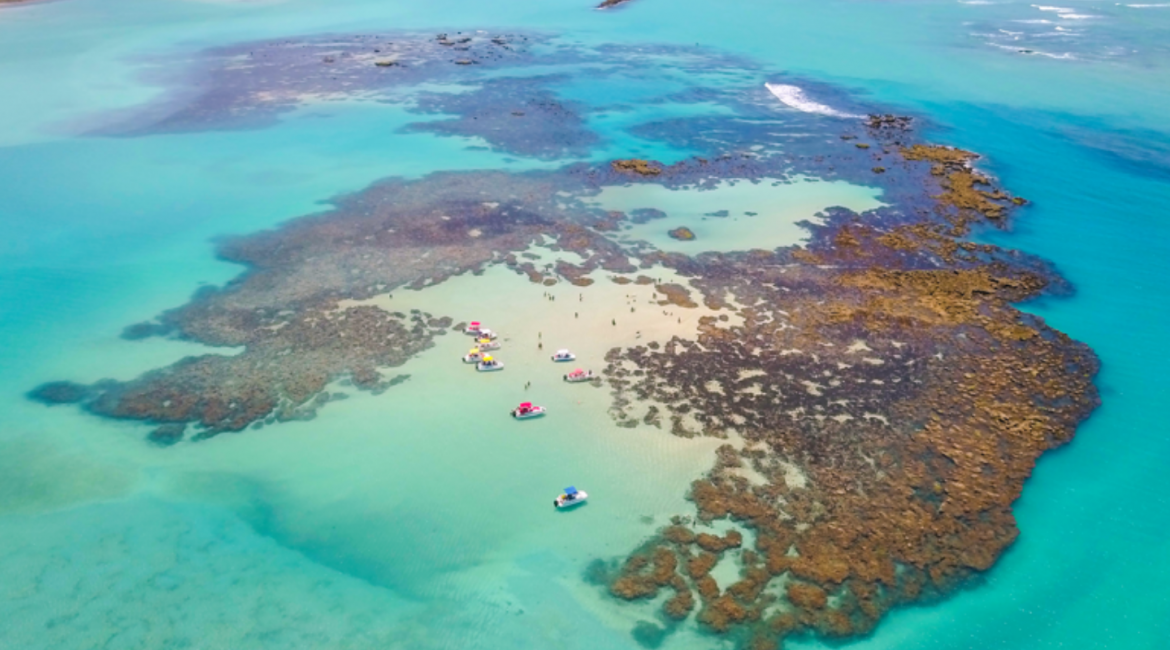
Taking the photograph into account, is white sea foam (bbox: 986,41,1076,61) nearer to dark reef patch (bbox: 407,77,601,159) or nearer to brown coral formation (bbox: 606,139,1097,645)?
brown coral formation (bbox: 606,139,1097,645)

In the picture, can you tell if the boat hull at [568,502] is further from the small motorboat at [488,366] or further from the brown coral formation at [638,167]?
the brown coral formation at [638,167]

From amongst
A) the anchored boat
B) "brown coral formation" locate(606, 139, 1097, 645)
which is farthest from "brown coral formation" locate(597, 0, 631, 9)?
the anchored boat

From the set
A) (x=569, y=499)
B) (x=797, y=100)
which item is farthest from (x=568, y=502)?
(x=797, y=100)

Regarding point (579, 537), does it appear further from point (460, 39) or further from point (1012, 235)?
point (460, 39)

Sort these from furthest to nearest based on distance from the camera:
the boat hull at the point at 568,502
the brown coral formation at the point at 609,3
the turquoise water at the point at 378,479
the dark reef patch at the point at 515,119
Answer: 1. the brown coral formation at the point at 609,3
2. the dark reef patch at the point at 515,119
3. the boat hull at the point at 568,502
4. the turquoise water at the point at 378,479

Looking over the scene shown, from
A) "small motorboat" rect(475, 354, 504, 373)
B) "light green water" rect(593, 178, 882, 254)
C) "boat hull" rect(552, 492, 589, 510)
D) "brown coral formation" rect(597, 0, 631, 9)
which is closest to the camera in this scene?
"boat hull" rect(552, 492, 589, 510)

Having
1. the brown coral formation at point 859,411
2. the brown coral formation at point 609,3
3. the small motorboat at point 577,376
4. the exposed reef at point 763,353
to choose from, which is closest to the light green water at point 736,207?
the exposed reef at point 763,353

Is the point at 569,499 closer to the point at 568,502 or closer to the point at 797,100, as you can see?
the point at 568,502
